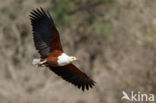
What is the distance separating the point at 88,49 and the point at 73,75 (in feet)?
34.4

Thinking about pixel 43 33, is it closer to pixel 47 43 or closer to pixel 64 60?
pixel 47 43

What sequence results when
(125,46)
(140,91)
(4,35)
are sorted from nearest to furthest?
(140,91) → (4,35) → (125,46)

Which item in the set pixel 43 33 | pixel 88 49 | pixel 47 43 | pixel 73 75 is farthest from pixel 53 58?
pixel 88 49

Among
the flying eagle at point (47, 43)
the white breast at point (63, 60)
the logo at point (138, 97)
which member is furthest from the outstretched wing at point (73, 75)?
the logo at point (138, 97)

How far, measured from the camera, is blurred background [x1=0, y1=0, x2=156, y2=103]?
17.4 meters

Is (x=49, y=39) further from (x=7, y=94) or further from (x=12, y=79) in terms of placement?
(x=12, y=79)

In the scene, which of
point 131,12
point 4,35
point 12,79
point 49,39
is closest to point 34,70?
point 12,79

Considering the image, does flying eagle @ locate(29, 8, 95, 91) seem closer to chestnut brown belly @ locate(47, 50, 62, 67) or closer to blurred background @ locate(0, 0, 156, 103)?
chestnut brown belly @ locate(47, 50, 62, 67)

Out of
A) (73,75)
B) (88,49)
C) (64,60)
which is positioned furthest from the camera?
(88,49)

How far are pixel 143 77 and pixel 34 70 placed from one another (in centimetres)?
363

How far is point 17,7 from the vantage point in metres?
20.5

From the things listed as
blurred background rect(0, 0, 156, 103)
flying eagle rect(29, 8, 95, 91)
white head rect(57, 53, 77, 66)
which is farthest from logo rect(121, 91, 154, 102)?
white head rect(57, 53, 77, 66)

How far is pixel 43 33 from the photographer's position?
Answer: 37.0ft

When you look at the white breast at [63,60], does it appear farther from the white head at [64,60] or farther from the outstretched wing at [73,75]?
the outstretched wing at [73,75]
